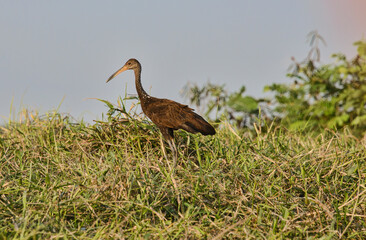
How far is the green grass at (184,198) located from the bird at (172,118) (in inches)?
8.1

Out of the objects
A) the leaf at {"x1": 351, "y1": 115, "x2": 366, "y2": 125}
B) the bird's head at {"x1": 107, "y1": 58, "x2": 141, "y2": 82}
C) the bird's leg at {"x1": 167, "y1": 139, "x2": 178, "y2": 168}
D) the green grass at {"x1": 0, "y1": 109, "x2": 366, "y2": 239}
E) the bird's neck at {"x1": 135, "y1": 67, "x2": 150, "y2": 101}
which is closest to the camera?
the green grass at {"x1": 0, "y1": 109, "x2": 366, "y2": 239}

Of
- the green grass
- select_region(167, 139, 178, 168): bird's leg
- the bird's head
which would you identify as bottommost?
the green grass

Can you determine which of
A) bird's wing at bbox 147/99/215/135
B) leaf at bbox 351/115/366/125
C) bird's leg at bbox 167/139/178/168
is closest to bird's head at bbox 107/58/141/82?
bird's wing at bbox 147/99/215/135

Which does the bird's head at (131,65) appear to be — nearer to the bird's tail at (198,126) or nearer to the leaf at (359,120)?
the bird's tail at (198,126)

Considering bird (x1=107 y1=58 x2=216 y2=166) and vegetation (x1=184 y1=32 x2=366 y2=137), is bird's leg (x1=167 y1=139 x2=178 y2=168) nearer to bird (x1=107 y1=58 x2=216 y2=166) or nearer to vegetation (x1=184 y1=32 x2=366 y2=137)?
bird (x1=107 y1=58 x2=216 y2=166)

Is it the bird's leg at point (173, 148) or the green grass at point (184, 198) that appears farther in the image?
the bird's leg at point (173, 148)

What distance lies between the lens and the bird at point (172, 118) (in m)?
5.29

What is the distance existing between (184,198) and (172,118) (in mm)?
1311

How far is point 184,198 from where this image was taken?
14.3 ft

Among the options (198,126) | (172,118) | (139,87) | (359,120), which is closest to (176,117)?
(172,118)

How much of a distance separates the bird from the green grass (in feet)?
0.68

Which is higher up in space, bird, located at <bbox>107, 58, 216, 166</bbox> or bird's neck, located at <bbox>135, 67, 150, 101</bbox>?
bird's neck, located at <bbox>135, 67, 150, 101</bbox>

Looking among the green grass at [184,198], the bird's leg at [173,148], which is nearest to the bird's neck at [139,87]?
the green grass at [184,198]

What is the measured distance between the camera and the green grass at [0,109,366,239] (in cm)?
389
